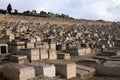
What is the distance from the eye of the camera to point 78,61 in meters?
18.4

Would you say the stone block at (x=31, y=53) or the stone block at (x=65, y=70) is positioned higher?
Answer: the stone block at (x=31, y=53)

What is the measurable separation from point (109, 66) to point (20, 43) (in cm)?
546

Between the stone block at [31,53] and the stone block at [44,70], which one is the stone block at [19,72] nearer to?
the stone block at [44,70]

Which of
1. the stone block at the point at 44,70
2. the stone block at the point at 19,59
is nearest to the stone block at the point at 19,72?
the stone block at the point at 44,70

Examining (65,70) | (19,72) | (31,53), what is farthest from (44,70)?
(31,53)

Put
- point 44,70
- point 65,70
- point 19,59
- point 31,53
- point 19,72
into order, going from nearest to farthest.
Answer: point 19,72 → point 44,70 → point 65,70 → point 19,59 → point 31,53

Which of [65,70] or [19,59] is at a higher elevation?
[19,59]

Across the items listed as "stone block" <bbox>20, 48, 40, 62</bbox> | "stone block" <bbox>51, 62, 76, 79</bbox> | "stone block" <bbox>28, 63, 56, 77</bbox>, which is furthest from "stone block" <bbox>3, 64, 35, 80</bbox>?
"stone block" <bbox>20, 48, 40, 62</bbox>

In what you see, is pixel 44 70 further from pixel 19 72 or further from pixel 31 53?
pixel 31 53

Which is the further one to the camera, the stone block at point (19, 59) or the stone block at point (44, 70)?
the stone block at point (19, 59)

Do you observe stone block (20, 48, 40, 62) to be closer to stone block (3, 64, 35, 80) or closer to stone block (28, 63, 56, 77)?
stone block (28, 63, 56, 77)

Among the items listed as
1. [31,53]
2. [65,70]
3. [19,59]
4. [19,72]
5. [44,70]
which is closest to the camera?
[19,72]

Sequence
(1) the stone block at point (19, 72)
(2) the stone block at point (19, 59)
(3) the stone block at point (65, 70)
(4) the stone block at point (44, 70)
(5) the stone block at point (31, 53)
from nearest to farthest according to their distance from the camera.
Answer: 1. (1) the stone block at point (19, 72)
2. (4) the stone block at point (44, 70)
3. (3) the stone block at point (65, 70)
4. (2) the stone block at point (19, 59)
5. (5) the stone block at point (31, 53)

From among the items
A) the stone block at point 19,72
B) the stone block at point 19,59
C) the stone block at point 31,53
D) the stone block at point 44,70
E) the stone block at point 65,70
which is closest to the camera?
the stone block at point 19,72
